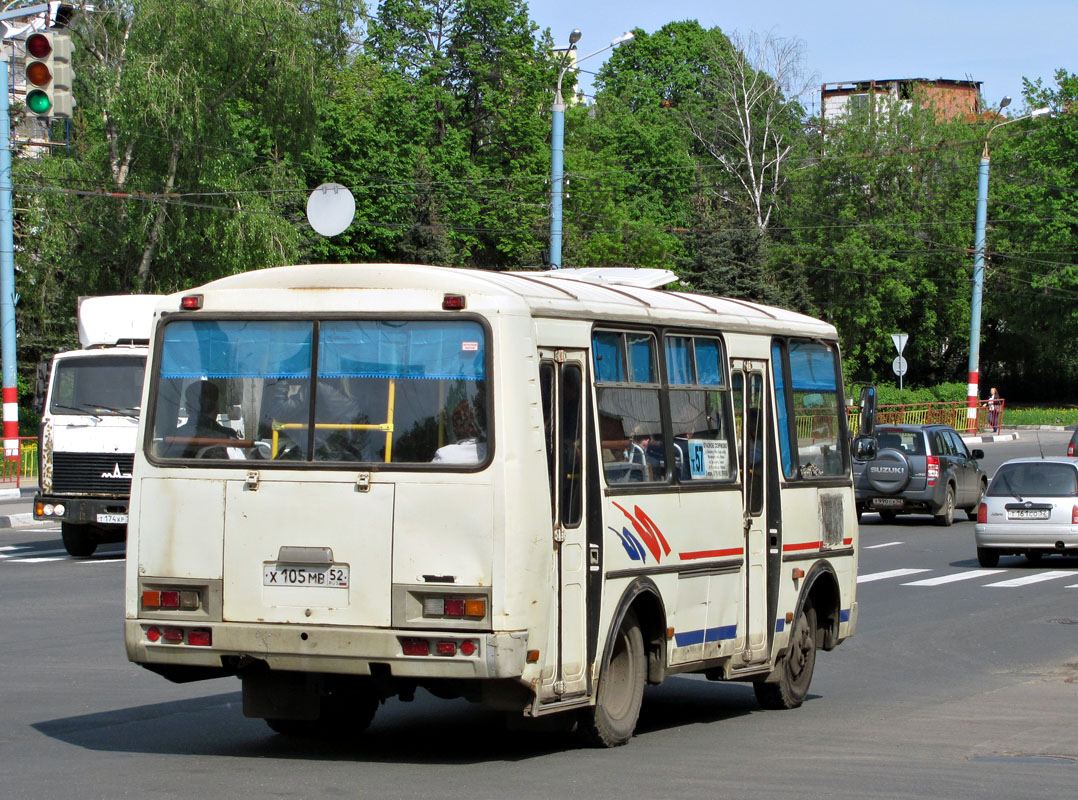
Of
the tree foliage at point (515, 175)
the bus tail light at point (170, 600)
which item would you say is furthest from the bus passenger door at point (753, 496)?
the tree foliage at point (515, 175)

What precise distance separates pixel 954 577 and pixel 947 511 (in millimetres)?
8689

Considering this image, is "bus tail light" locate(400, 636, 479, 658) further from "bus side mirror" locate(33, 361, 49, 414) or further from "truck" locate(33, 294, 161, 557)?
"bus side mirror" locate(33, 361, 49, 414)

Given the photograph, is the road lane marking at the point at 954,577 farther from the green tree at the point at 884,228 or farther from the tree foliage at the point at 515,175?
the green tree at the point at 884,228

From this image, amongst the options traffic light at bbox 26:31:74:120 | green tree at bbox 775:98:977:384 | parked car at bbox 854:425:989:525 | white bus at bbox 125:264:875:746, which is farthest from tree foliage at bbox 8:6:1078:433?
white bus at bbox 125:264:875:746

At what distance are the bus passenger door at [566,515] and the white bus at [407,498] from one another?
0.01m

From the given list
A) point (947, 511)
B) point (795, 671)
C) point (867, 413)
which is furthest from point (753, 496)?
point (947, 511)

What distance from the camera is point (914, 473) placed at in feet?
96.4

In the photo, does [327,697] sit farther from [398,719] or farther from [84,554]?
[84,554]

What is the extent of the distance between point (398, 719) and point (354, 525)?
2.65 metres

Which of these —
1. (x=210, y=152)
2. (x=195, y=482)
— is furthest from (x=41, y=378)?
(x=210, y=152)

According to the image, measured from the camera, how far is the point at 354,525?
7.93m

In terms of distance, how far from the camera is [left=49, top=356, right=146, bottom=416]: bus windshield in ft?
70.6

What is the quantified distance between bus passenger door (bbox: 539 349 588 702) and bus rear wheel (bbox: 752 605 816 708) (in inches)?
116

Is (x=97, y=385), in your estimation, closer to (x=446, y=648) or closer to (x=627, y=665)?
(x=627, y=665)
